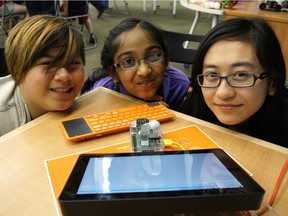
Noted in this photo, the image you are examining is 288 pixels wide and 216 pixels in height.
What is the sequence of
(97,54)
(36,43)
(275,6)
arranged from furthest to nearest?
(97,54) < (275,6) < (36,43)

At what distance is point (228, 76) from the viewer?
2.52 ft

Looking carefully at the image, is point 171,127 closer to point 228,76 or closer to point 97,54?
point 228,76

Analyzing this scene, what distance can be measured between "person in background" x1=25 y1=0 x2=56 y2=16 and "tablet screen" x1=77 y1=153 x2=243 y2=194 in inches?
113

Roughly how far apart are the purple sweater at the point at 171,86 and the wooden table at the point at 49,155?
421mm

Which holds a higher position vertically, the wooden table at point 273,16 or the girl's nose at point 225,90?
the wooden table at point 273,16

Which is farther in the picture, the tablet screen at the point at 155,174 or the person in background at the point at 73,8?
the person in background at the point at 73,8

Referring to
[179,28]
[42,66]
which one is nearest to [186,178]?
[42,66]

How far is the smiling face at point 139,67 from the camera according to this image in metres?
1.07

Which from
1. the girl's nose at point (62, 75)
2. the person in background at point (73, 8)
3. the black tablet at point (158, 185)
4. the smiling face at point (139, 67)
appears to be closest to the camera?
the black tablet at point (158, 185)

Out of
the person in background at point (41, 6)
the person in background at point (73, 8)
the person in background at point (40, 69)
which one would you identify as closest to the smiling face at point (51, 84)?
the person in background at point (40, 69)

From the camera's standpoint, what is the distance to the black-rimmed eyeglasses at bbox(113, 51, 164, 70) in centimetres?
108

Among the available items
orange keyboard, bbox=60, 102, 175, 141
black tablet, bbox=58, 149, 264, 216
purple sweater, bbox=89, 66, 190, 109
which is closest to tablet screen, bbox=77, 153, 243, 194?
black tablet, bbox=58, 149, 264, 216

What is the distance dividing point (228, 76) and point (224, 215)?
417mm

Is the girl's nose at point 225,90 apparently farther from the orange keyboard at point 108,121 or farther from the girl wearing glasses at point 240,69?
the orange keyboard at point 108,121
